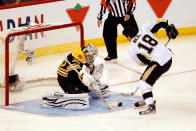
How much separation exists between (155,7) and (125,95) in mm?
2590

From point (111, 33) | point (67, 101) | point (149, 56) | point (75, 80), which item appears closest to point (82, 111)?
point (67, 101)

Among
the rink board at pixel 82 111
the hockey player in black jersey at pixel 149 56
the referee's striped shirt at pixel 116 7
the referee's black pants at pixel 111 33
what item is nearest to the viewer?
the hockey player in black jersey at pixel 149 56

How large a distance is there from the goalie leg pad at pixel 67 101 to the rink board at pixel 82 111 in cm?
5

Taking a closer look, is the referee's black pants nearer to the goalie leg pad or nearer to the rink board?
the rink board

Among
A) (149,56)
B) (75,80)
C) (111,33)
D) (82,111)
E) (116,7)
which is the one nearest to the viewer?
(149,56)

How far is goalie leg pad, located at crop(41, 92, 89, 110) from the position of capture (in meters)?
5.28

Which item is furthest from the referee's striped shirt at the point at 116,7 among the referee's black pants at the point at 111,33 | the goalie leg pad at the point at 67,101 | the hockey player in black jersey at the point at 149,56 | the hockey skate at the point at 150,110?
the hockey skate at the point at 150,110

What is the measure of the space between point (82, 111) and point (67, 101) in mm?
192

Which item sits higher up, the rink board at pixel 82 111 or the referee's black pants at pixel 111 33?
the referee's black pants at pixel 111 33

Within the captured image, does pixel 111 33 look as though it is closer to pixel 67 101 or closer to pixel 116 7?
pixel 116 7

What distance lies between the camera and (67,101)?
5.31m

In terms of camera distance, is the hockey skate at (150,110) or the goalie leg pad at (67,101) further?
the goalie leg pad at (67,101)

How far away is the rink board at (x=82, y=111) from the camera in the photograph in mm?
5227

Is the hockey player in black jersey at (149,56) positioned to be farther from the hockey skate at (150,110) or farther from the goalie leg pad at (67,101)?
the goalie leg pad at (67,101)
